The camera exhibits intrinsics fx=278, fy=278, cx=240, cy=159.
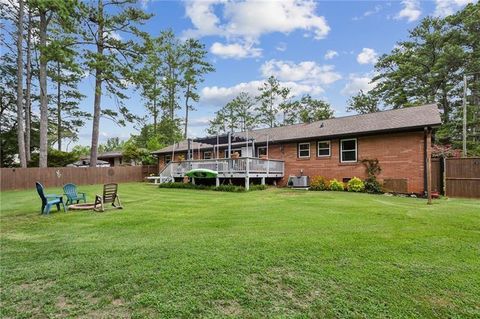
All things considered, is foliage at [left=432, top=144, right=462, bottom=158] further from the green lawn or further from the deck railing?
the green lawn

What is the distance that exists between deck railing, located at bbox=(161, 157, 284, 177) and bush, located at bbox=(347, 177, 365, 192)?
4745 millimetres

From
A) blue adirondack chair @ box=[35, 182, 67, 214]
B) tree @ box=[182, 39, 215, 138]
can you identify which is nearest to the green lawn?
blue adirondack chair @ box=[35, 182, 67, 214]

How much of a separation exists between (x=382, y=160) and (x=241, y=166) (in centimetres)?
757

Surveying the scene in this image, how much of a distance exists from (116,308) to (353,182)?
13.9 m

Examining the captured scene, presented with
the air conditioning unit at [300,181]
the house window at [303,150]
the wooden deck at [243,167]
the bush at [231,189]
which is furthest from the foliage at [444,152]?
the bush at [231,189]

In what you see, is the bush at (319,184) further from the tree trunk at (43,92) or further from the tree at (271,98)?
the tree at (271,98)

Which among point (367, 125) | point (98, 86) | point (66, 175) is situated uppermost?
point (98, 86)

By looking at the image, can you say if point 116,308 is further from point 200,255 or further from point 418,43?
point 418,43

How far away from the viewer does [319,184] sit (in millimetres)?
15945

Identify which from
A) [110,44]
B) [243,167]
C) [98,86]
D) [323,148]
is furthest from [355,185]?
[110,44]

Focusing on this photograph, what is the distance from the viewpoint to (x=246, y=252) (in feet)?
15.1

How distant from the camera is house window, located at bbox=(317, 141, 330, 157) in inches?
660

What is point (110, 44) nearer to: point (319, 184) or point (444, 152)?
point (319, 184)

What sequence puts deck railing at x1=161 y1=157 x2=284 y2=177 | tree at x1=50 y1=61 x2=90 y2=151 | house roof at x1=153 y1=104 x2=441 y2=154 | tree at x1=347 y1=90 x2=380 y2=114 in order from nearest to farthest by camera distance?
house roof at x1=153 y1=104 x2=441 y2=154
deck railing at x1=161 y1=157 x2=284 y2=177
tree at x1=50 y1=61 x2=90 y2=151
tree at x1=347 y1=90 x2=380 y2=114
